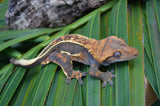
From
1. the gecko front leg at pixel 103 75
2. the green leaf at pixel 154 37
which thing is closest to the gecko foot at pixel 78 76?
the gecko front leg at pixel 103 75

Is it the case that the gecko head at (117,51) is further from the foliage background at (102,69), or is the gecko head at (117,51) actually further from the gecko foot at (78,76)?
the gecko foot at (78,76)

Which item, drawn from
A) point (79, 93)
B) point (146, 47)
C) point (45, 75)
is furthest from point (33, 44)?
point (146, 47)

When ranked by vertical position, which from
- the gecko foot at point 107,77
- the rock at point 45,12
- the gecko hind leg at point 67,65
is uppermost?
the rock at point 45,12

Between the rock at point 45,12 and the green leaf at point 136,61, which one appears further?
the rock at point 45,12

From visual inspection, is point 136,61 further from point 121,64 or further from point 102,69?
point 102,69

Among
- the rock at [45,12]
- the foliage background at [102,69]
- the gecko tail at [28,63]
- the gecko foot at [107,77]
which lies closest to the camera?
the foliage background at [102,69]

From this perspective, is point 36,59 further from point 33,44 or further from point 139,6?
point 139,6

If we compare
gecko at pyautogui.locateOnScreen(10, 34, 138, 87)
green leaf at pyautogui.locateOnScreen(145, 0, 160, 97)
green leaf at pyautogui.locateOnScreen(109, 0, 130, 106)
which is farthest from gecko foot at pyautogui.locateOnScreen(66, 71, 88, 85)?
green leaf at pyautogui.locateOnScreen(145, 0, 160, 97)

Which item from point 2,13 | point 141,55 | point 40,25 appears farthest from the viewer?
point 2,13

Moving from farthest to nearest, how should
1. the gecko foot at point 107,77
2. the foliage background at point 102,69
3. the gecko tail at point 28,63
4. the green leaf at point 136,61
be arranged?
1. the gecko tail at point 28,63
2. the gecko foot at point 107,77
3. the foliage background at point 102,69
4. the green leaf at point 136,61
